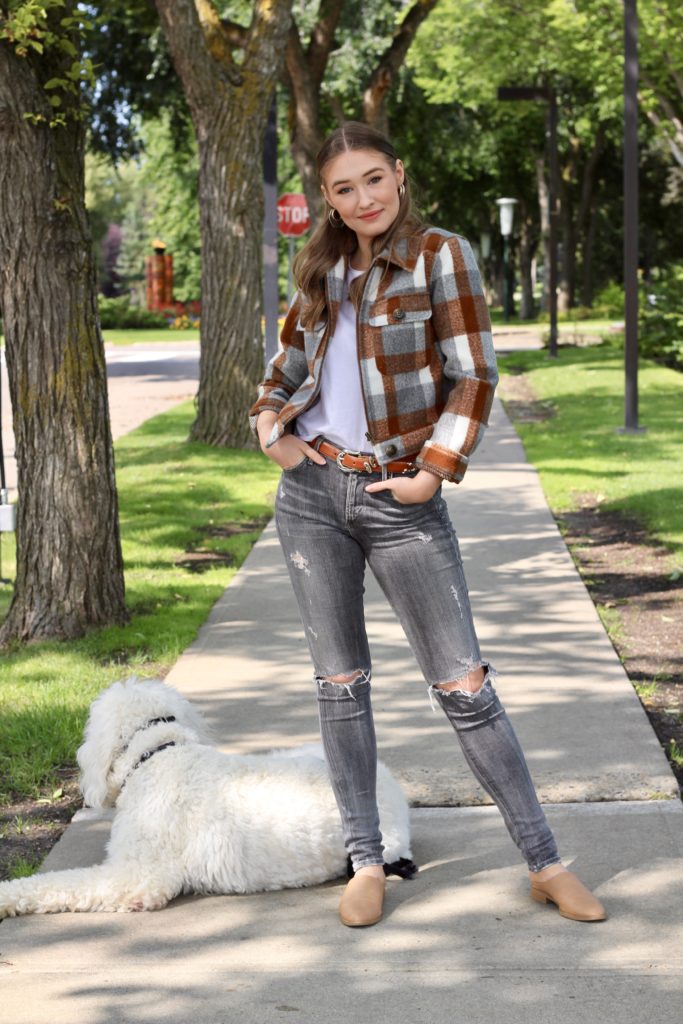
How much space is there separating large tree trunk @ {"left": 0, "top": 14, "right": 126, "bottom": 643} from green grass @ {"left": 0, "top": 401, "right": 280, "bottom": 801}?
0.85ft

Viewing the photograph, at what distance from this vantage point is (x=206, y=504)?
1123 cm

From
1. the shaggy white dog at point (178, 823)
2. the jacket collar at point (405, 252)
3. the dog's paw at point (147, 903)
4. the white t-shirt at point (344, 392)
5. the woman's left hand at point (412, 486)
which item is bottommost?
the dog's paw at point (147, 903)

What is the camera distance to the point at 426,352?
3.52 m

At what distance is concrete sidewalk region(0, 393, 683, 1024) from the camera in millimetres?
3287

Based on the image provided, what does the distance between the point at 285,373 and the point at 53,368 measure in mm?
3031

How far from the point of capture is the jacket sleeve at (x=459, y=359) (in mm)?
3420

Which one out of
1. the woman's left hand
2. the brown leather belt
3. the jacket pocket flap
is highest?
the jacket pocket flap

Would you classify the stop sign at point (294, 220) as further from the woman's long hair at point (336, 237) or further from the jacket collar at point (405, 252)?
the jacket collar at point (405, 252)

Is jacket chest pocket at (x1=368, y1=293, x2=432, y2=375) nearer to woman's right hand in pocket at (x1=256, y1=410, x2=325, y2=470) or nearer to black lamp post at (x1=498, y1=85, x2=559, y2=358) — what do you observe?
woman's right hand in pocket at (x1=256, y1=410, x2=325, y2=470)

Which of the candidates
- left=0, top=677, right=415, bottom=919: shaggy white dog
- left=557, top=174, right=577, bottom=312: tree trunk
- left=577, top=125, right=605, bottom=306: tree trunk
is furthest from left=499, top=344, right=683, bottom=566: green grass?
left=557, top=174, right=577, bottom=312: tree trunk

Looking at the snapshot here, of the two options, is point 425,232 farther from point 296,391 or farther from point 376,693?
point 376,693

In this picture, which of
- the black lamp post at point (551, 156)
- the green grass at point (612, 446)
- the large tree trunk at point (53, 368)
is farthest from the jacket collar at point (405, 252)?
the black lamp post at point (551, 156)

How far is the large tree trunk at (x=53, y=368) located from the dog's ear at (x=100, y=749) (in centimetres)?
283

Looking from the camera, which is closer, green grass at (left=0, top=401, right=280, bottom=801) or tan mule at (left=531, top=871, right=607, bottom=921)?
tan mule at (left=531, top=871, right=607, bottom=921)
